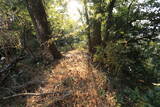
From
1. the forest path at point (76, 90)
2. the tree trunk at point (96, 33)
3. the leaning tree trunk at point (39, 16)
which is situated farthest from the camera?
the tree trunk at point (96, 33)

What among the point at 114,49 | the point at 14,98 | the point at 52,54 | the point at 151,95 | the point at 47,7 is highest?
the point at 47,7

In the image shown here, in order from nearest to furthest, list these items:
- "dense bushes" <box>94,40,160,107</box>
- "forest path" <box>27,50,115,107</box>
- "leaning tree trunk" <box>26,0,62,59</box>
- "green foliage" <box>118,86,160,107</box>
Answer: "green foliage" <box>118,86,160,107</box> < "forest path" <box>27,50,115,107</box> < "dense bushes" <box>94,40,160,107</box> < "leaning tree trunk" <box>26,0,62,59</box>

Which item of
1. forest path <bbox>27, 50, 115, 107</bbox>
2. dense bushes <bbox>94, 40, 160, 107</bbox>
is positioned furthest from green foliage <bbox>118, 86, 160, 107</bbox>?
forest path <bbox>27, 50, 115, 107</bbox>

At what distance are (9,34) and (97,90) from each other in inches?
96.1

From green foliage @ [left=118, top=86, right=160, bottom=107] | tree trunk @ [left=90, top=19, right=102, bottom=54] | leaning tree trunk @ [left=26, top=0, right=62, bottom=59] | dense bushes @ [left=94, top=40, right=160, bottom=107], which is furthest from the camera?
tree trunk @ [left=90, top=19, right=102, bottom=54]

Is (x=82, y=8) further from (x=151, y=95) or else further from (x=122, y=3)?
(x=151, y=95)

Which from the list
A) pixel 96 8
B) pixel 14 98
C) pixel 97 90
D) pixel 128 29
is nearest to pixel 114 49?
pixel 97 90

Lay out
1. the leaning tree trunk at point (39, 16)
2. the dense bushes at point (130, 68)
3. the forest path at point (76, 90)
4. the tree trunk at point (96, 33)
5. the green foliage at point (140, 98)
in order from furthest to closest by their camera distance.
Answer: the tree trunk at point (96, 33) → the leaning tree trunk at point (39, 16) → the dense bushes at point (130, 68) → the forest path at point (76, 90) → the green foliage at point (140, 98)

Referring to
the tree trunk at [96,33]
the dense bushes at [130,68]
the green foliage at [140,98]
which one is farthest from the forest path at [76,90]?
the tree trunk at [96,33]

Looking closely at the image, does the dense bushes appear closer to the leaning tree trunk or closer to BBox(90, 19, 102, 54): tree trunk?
BBox(90, 19, 102, 54): tree trunk

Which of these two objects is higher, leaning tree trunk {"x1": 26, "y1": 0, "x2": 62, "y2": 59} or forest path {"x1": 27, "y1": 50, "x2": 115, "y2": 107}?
leaning tree trunk {"x1": 26, "y1": 0, "x2": 62, "y2": 59}

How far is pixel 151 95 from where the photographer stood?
7.67 ft

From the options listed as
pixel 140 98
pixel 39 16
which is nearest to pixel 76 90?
pixel 140 98

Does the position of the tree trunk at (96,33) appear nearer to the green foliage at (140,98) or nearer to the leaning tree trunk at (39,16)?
the leaning tree trunk at (39,16)
